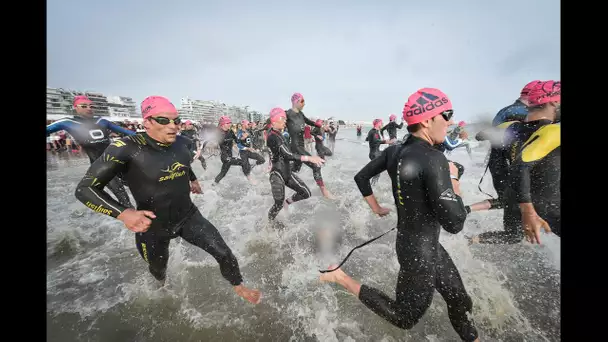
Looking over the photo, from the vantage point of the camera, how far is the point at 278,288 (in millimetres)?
2979

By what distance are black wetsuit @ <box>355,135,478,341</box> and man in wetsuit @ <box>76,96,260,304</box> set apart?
65.7 inches

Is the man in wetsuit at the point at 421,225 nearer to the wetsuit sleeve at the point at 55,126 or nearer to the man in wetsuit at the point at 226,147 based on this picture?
the wetsuit sleeve at the point at 55,126

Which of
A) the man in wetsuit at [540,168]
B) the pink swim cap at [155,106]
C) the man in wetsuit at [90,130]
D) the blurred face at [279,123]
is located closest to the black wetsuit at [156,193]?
the pink swim cap at [155,106]

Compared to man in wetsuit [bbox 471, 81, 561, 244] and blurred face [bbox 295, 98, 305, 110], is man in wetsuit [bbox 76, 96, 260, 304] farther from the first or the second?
blurred face [bbox 295, 98, 305, 110]

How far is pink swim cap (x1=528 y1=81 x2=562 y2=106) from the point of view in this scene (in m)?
2.33

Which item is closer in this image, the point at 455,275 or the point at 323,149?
the point at 455,275

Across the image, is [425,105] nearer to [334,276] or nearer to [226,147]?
[334,276]

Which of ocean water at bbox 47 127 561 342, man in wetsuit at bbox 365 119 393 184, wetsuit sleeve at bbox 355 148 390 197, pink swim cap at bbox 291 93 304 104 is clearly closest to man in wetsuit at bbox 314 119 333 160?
pink swim cap at bbox 291 93 304 104

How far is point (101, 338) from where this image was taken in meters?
2.35

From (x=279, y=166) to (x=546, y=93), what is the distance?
12.6 feet

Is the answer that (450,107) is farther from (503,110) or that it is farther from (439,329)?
(503,110)
